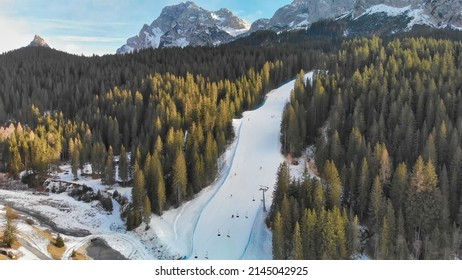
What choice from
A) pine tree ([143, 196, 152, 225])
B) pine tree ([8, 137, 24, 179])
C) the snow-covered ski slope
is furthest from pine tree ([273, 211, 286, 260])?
pine tree ([8, 137, 24, 179])

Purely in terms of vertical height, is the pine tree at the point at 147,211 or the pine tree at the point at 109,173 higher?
the pine tree at the point at 109,173

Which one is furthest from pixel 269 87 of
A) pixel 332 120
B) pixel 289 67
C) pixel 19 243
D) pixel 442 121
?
pixel 19 243

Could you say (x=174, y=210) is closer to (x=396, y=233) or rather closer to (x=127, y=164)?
(x=127, y=164)

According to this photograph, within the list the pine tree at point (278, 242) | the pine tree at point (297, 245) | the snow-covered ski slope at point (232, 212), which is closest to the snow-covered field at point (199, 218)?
the snow-covered ski slope at point (232, 212)

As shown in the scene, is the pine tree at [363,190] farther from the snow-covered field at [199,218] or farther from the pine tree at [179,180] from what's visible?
the pine tree at [179,180]

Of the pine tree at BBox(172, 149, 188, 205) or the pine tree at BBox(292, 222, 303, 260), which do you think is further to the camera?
the pine tree at BBox(172, 149, 188, 205)

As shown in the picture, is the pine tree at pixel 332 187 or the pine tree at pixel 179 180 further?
the pine tree at pixel 179 180

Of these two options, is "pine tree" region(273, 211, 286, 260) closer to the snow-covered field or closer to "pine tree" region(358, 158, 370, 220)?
the snow-covered field

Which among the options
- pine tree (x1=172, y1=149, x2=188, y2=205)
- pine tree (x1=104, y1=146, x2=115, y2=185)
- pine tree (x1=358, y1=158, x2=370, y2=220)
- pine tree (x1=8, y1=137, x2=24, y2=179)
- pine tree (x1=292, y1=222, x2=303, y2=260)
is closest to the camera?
pine tree (x1=292, y1=222, x2=303, y2=260)
